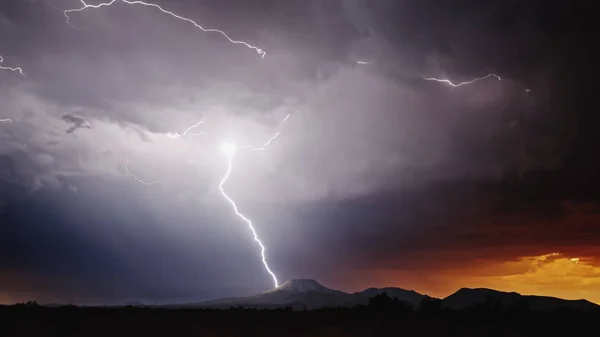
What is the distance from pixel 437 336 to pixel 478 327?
3.49m

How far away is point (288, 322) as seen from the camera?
1155 inches

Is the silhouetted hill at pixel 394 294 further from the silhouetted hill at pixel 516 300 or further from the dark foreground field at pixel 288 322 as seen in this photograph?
the dark foreground field at pixel 288 322

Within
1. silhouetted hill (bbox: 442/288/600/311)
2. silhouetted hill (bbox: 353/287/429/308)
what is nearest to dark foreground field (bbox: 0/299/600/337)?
silhouetted hill (bbox: 442/288/600/311)

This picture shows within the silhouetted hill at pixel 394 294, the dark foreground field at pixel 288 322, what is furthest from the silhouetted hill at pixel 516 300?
the silhouetted hill at pixel 394 294

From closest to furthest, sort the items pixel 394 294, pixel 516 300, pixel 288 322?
1. pixel 288 322
2. pixel 516 300
3. pixel 394 294

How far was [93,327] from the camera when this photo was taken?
2433 centimetres

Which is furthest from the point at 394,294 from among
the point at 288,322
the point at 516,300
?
the point at 288,322

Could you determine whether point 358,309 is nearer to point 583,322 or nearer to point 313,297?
point 583,322

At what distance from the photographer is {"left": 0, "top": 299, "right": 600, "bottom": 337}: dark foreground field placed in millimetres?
24312

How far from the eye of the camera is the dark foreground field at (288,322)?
957 inches

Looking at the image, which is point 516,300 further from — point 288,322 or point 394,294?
point 394,294

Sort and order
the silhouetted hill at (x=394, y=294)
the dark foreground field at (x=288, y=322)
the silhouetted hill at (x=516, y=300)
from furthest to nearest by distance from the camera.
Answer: the silhouetted hill at (x=394, y=294)
the silhouetted hill at (x=516, y=300)
the dark foreground field at (x=288, y=322)

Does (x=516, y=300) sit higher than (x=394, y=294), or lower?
lower

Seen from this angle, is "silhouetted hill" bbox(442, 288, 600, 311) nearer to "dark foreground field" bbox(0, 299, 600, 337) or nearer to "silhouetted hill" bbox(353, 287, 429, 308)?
"dark foreground field" bbox(0, 299, 600, 337)
